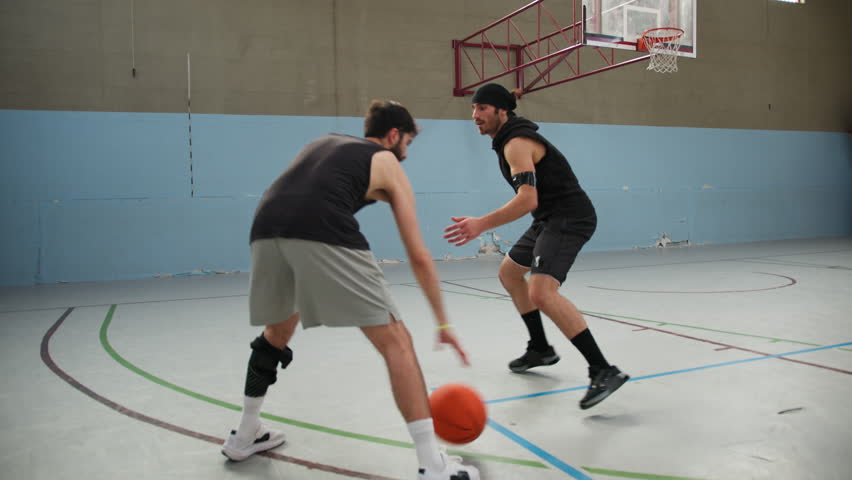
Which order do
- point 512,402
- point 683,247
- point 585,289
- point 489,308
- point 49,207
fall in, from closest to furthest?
point 512,402
point 489,308
point 585,289
point 49,207
point 683,247

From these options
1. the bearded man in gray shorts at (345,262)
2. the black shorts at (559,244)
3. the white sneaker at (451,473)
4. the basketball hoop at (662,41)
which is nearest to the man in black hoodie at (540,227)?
the black shorts at (559,244)

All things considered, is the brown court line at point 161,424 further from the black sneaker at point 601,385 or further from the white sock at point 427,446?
the black sneaker at point 601,385

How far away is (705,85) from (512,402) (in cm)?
1185

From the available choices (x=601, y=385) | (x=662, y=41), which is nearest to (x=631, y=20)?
(x=662, y=41)

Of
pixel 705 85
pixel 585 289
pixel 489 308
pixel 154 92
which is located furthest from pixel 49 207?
pixel 705 85

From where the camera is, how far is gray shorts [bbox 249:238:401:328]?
1927 mm

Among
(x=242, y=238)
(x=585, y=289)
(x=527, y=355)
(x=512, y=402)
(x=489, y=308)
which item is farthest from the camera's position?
(x=242, y=238)

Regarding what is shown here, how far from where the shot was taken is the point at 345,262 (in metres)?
1.94

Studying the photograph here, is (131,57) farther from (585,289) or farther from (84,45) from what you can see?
(585,289)

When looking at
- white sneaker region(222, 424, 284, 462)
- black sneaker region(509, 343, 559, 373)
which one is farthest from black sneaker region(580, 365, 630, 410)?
white sneaker region(222, 424, 284, 462)

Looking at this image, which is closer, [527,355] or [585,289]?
[527,355]

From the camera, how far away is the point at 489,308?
563 centimetres

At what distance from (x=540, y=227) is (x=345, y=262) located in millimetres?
1687

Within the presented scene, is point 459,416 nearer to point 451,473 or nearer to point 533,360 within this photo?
point 451,473
